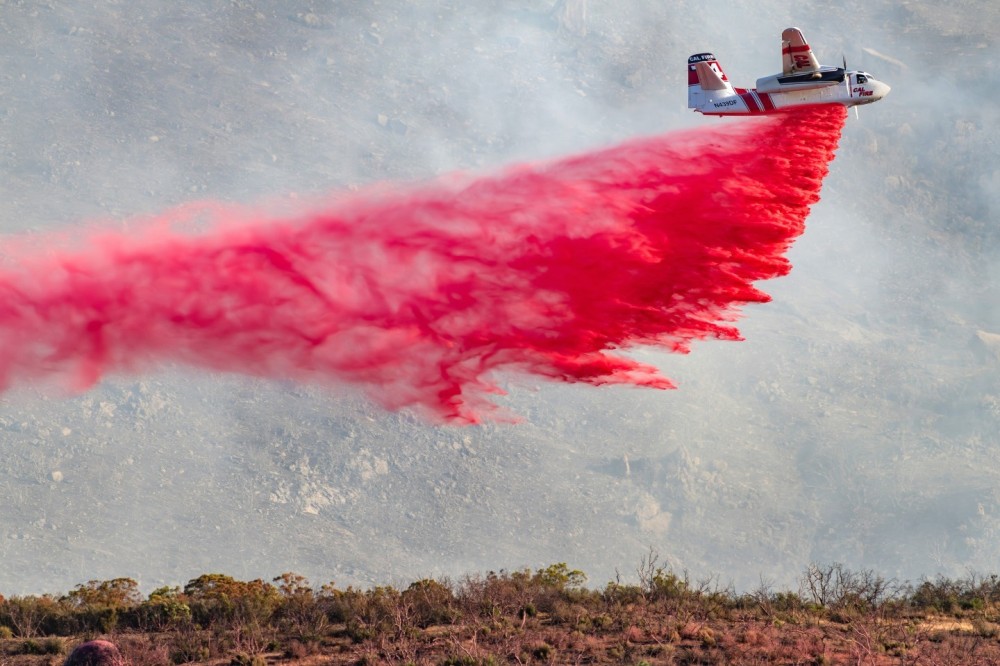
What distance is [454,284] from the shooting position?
47.8m

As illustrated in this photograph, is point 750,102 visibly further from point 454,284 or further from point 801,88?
point 454,284

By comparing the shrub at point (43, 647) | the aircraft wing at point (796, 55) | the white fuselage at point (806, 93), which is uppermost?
the aircraft wing at point (796, 55)

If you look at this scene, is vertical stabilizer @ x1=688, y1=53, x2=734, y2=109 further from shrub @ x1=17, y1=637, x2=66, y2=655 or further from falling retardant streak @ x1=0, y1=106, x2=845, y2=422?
shrub @ x1=17, y1=637, x2=66, y2=655

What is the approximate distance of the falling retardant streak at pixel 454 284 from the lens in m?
44.7

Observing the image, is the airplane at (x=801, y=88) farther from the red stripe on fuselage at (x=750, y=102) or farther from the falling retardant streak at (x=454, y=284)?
the falling retardant streak at (x=454, y=284)

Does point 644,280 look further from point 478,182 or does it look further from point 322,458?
point 322,458

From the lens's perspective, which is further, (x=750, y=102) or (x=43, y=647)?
(x=750, y=102)

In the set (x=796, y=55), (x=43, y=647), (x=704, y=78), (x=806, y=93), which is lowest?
(x=43, y=647)

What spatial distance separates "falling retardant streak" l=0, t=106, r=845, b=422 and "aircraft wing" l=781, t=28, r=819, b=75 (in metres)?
1.89

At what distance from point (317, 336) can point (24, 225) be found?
494 feet

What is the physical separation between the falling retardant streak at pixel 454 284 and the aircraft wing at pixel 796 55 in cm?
189

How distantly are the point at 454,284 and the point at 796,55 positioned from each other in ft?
51.1

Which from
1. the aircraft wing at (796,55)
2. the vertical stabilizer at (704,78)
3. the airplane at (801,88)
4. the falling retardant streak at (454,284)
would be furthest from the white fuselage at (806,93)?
the vertical stabilizer at (704,78)

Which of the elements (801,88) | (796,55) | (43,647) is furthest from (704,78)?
(43,647)
